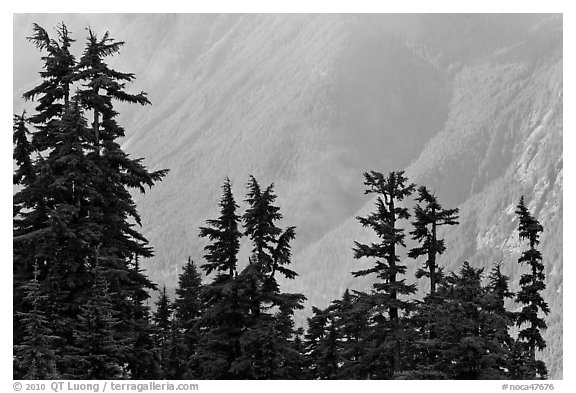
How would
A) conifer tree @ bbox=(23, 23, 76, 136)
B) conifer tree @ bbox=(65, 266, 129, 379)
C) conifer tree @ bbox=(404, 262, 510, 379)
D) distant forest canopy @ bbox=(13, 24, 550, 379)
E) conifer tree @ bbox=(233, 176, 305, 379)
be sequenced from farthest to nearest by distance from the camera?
conifer tree @ bbox=(233, 176, 305, 379) < conifer tree @ bbox=(23, 23, 76, 136) < conifer tree @ bbox=(404, 262, 510, 379) < distant forest canopy @ bbox=(13, 24, 550, 379) < conifer tree @ bbox=(65, 266, 129, 379)

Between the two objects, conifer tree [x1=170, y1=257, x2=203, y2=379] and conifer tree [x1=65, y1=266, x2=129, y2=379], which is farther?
conifer tree [x1=170, y1=257, x2=203, y2=379]

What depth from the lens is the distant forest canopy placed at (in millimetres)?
24984

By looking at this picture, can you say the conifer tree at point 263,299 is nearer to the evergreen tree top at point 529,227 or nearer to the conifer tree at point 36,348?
the conifer tree at point 36,348

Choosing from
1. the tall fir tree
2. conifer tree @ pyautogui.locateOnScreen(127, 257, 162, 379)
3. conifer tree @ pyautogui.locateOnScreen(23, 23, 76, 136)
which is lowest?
conifer tree @ pyautogui.locateOnScreen(127, 257, 162, 379)

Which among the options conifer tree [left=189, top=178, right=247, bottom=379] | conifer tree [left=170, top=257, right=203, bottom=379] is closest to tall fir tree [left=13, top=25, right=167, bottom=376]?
conifer tree [left=189, top=178, right=247, bottom=379]

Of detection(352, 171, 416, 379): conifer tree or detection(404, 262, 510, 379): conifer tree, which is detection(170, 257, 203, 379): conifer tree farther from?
detection(404, 262, 510, 379): conifer tree

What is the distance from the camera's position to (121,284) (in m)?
27.7

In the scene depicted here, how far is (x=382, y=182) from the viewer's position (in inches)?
1233

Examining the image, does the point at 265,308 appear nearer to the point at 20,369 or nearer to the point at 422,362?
the point at 422,362

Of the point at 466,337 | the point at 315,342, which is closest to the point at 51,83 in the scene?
the point at 466,337

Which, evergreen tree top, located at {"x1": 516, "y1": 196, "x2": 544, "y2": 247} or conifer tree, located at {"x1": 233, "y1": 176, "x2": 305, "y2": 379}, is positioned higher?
evergreen tree top, located at {"x1": 516, "y1": 196, "x2": 544, "y2": 247}

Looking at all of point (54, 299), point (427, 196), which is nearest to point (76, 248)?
point (54, 299)
